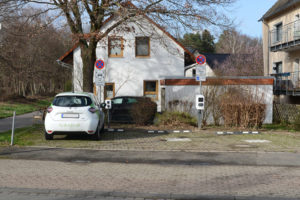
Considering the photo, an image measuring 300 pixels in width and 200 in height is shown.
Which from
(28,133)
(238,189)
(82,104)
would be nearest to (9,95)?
(28,133)

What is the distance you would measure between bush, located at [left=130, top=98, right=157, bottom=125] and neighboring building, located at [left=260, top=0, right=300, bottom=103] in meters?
10.2

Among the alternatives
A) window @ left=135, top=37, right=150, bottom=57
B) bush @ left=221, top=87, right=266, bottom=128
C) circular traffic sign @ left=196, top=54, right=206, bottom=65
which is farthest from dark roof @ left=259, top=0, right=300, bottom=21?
circular traffic sign @ left=196, top=54, right=206, bottom=65

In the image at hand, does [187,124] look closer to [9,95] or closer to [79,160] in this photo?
[79,160]

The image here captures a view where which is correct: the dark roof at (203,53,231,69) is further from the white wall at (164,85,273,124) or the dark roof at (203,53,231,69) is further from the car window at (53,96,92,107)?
the car window at (53,96,92,107)

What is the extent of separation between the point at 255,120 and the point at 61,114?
8.35 m

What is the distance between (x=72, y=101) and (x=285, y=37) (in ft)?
60.9

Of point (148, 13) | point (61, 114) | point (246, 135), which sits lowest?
point (246, 135)

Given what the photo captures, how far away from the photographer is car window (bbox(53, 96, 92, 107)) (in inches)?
456

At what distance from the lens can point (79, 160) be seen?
29.4 ft

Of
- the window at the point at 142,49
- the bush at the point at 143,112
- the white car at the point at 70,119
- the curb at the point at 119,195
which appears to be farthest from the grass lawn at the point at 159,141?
the window at the point at 142,49

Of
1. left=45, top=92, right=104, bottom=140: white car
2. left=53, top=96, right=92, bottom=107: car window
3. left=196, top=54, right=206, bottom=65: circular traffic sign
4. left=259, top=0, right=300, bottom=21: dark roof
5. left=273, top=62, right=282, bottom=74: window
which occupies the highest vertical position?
left=259, top=0, right=300, bottom=21: dark roof

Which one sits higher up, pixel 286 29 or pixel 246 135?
pixel 286 29

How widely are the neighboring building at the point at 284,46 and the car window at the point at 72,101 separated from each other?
573 inches

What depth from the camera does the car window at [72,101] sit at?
11586mm
